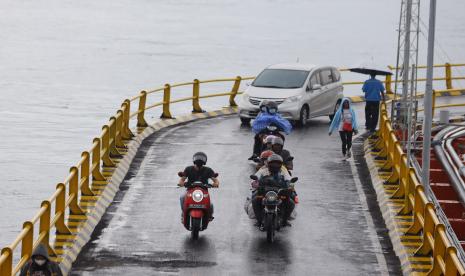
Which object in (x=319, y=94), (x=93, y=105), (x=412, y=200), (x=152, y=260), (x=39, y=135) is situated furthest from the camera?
(x=93, y=105)

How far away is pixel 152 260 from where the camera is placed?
700 inches

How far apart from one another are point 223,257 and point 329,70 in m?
19.4

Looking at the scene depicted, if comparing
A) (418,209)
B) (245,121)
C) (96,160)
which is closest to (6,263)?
(418,209)

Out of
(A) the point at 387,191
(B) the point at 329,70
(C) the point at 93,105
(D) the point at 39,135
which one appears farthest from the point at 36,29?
(A) the point at 387,191

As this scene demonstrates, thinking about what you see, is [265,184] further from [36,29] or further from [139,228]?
[36,29]

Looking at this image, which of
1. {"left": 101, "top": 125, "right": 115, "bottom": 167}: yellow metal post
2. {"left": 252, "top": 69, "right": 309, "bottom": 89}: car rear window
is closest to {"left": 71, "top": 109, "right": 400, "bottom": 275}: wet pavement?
{"left": 101, "top": 125, "right": 115, "bottom": 167}: yellow metal post

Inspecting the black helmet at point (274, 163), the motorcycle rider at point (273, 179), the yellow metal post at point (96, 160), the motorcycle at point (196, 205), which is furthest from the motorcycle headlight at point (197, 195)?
the yellow metal post at point (96, 160)

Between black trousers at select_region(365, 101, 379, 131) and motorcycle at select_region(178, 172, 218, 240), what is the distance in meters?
14.5

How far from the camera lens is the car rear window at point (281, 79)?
114 feet

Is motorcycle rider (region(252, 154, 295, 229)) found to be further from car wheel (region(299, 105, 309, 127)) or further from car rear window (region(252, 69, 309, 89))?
car rear window (region(252, 69, 309, 89))

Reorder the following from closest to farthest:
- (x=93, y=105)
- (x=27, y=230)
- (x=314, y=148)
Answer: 1. (x=27, y=230)
2. (x=314, y=148)
3. (x=93, y=105)

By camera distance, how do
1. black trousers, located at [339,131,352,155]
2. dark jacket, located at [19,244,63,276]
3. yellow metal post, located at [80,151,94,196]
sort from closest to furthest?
dark jacket, located at [19,244,63,276] < yellow metal post, located at [80,151,94,196] < black trousers, located at [339,131,352,155]

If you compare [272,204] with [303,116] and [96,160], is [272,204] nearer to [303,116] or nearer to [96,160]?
[96,160]

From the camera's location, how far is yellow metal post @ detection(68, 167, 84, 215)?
1892 cm
